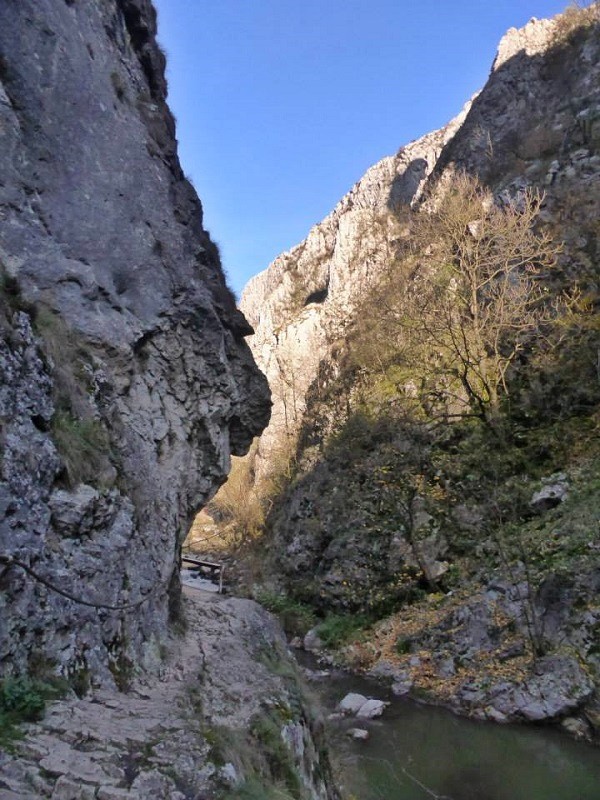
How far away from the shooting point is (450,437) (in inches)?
782

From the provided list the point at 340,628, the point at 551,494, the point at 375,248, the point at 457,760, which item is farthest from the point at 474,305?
the point at 375,248

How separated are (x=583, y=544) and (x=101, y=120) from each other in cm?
1373

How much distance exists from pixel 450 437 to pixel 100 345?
1412 cm

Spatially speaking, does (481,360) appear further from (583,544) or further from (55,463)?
(55,463)

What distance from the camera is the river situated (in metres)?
8.56

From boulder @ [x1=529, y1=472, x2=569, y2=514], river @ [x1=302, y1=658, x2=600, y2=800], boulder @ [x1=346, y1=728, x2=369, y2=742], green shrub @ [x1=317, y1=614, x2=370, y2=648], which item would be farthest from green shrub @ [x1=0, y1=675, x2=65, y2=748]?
boulder @ [x1=529, y1=472, x2=569, y2=514]

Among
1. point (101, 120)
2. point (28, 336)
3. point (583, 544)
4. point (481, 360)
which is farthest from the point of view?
point (481, 360)

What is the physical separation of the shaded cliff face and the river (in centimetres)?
455

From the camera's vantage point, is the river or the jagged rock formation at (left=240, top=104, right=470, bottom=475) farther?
the jagged rock formation at (left=240, top=104, right=470, bottom=475)

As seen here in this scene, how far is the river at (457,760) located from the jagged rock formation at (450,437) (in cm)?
62

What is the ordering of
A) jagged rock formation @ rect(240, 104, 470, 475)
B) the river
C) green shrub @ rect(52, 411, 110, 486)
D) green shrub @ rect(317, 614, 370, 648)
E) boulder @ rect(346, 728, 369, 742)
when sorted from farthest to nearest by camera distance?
1. jagged rock formation @ rect(240, 104, 470, 475)
2. green shrub @ rect(317, 614, 370, 648)
3. boulder @ rect(346, 728, 369, 742)
4. the river
5. green shrub @ rect(52, 411, 110, 486)

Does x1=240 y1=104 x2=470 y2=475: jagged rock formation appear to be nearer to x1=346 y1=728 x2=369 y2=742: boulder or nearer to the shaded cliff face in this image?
the shaded cliff face

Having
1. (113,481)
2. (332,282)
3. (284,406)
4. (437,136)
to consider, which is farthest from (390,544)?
(437,136)

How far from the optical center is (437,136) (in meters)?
49.3
